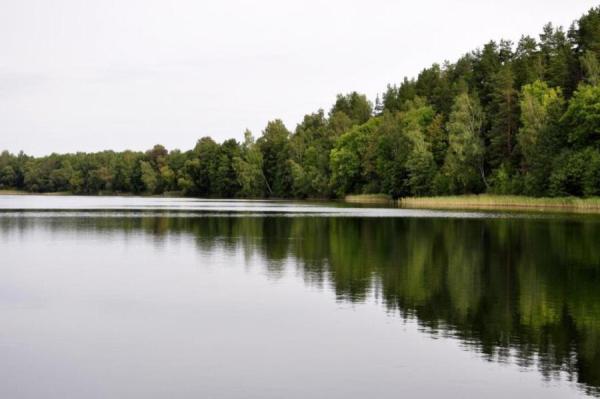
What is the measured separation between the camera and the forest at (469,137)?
83.3 meters

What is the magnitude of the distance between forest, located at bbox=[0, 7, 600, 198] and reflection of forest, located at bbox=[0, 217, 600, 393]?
31558 millimetres

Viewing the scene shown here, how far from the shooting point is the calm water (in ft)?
41.2

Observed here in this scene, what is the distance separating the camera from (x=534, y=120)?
89312 millimetres

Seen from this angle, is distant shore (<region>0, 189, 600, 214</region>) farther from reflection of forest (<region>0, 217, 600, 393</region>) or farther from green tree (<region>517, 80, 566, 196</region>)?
reflection of forest (<region>0, 217, 600, 393</region>)

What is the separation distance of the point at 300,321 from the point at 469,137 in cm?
8387

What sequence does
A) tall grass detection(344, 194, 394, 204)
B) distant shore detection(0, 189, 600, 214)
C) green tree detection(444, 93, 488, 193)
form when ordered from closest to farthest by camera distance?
1. distant shore detection(0, 189, 600, 214)
2. green tree detection(444, 93, 488, 193)
3. tall grass detection(344, 194, 394, 204)

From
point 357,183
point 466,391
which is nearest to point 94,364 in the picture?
point 466,391

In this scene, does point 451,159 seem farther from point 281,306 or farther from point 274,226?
point 281,306

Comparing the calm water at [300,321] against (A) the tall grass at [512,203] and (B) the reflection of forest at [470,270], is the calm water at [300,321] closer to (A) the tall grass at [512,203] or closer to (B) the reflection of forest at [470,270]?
(B) the reflection of forest at [470,270]

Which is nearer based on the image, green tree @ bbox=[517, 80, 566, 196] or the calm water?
the calm water

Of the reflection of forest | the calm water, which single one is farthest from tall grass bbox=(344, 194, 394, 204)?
the calm water

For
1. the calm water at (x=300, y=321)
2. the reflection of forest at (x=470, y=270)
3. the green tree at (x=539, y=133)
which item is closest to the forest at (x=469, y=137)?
the green tree at (x=539, y=133)

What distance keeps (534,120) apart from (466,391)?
82.6 meters

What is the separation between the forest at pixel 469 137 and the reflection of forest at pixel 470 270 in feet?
104
